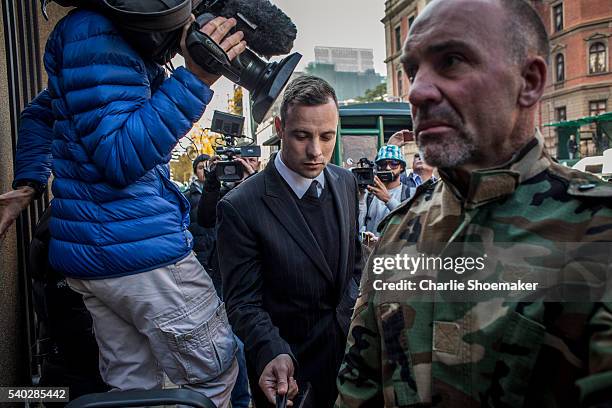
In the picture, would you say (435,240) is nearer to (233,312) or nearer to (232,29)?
(233,312)

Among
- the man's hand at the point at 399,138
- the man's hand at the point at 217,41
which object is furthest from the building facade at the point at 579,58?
the man's hand at the point at 217,41

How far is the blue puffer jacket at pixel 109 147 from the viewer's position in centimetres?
174

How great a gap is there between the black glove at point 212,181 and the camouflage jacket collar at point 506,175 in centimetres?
312

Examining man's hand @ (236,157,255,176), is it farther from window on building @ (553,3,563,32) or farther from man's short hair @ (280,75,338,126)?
window on building @ (553,3,563,32)

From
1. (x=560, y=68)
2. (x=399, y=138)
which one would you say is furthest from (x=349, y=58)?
(x=399, y=138)

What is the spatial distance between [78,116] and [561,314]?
1623 millimetres

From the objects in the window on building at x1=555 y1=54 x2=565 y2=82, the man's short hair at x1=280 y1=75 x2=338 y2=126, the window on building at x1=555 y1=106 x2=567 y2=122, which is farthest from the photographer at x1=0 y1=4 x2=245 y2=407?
the window on building at x1=555 y1=54 x2=565 y2=82

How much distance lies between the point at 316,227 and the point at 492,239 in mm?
1177

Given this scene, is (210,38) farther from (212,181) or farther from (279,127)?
(212,181)

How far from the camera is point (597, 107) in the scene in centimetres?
3556

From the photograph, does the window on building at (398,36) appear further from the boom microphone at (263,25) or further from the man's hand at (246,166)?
the boom microphone at (263,25)

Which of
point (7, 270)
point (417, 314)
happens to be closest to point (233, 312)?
point (417, 314)

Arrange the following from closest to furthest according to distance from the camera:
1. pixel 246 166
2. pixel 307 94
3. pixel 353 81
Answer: pixel 307 94 < pixel 246 166 < pixel 353 81

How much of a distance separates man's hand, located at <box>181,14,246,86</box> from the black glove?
82.9 inches
